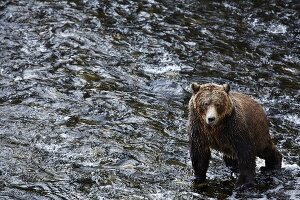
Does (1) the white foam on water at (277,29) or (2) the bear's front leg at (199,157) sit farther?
(1) the white foam on water at (277,29)

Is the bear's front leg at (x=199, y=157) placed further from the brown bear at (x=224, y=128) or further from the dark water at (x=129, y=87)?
the dark water at (x=129, y=87)

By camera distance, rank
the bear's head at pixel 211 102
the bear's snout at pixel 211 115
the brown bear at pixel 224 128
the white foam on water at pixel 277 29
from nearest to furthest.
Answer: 1. the bear's snout at pixel 211 115
2. the bear's head at pixel 211 102
3. the brown bear at pixel 224 128
4. the white foam on water at pixel 277 29

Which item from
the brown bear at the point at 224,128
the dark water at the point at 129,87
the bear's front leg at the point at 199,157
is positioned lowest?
the dark water at the point at 129,87

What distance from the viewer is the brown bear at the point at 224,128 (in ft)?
25.9

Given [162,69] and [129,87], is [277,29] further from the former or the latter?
[129,87]

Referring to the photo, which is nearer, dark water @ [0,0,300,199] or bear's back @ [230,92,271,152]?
bear's back @ [230,92,271,152]

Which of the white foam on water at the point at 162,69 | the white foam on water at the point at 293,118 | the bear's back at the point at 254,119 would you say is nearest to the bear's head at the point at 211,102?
the bear's back at the point at 254,119

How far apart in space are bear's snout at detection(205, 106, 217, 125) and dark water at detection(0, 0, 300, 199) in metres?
1.21

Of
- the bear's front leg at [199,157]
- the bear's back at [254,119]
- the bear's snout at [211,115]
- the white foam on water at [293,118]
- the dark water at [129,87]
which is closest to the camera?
the bear's snout at [211,115]

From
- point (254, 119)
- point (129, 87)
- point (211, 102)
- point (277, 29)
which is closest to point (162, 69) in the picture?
point (129, 87)

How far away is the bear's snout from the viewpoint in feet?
24.8

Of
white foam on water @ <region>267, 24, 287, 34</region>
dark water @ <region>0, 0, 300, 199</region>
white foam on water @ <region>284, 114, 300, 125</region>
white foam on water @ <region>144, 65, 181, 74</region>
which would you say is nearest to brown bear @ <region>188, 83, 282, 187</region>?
dark water @ <region>0, 0, 300, 199</region>

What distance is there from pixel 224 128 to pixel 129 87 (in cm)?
442

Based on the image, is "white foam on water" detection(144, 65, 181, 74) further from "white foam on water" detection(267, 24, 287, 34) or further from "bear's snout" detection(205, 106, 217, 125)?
"bear's snout" detection(205, 106, 217, 125)
